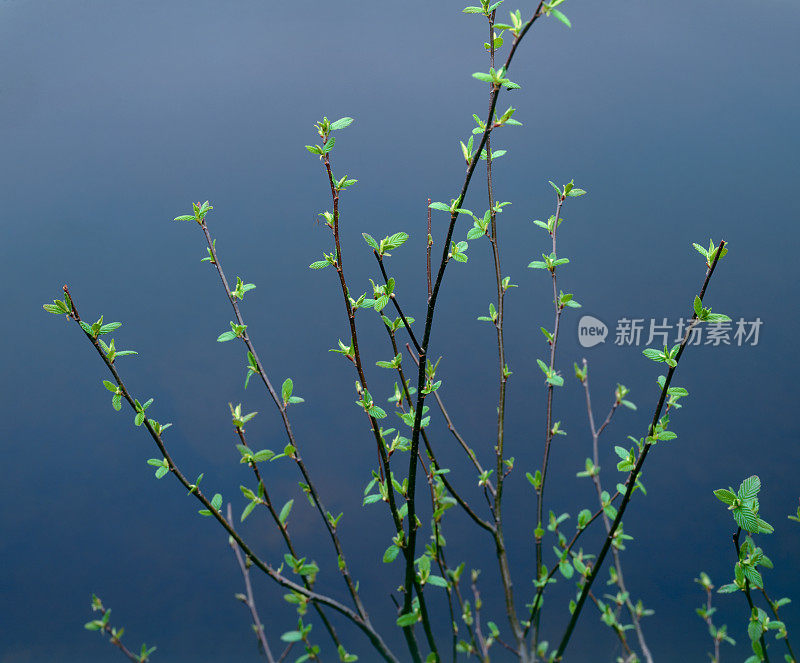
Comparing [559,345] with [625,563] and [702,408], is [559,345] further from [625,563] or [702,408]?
[625,563]

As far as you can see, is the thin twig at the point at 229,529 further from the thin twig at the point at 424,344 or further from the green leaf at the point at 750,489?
the green leaf at the point at 750,489

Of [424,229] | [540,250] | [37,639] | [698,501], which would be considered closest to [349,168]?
[424,229]

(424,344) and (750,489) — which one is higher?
(424,344)

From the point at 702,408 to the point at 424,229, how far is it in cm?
101

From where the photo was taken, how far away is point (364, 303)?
0.63 meters

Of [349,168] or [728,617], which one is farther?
[728,617]
